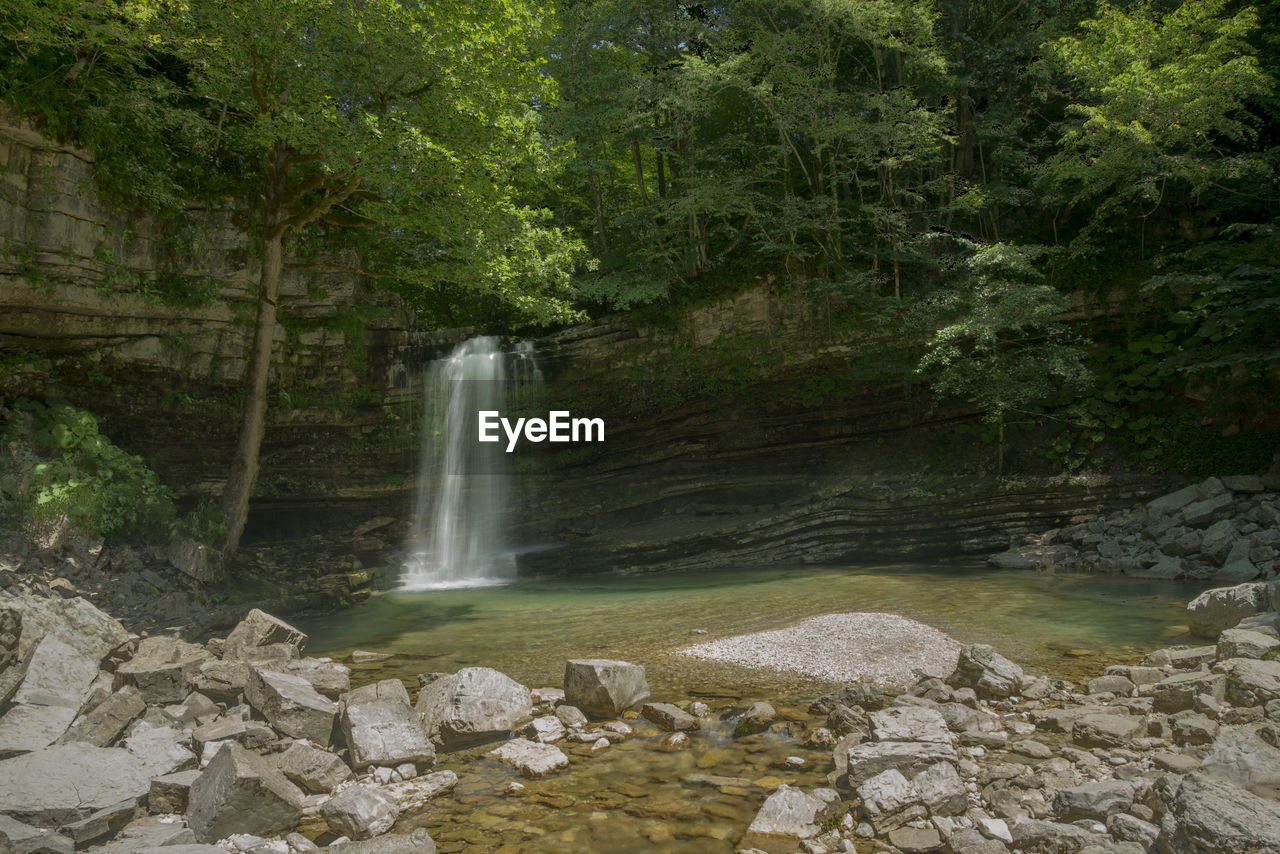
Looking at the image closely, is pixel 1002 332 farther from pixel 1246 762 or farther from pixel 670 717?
pixel 1246 762

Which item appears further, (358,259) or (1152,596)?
(358,259)

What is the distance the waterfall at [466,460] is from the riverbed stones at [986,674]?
44.1 ft

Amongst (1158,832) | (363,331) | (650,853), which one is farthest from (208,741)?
(363,331)

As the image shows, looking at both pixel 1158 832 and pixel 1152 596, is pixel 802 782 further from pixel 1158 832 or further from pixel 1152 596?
pixel 1152 596

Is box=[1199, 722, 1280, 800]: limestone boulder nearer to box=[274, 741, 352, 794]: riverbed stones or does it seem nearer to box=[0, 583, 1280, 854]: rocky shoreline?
box=[0, 583, 1280, 854]: rocky shoreline

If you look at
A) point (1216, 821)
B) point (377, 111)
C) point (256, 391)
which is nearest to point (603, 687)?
point (1216, 821)

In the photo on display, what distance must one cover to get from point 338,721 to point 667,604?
21.5 feet

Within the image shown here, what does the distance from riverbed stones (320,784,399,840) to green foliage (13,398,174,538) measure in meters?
8.53

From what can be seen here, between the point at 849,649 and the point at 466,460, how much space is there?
43.9 feet

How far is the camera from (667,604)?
11.8 meters

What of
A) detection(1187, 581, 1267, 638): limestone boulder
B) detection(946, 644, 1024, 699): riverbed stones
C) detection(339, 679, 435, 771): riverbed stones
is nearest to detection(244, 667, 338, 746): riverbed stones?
detection(339, 679, 435, 771): riverbed stones

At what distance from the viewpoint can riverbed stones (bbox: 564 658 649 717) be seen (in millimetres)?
6215

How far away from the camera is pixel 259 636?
8.05 meters

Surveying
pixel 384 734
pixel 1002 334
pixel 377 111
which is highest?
pixel 377 111
